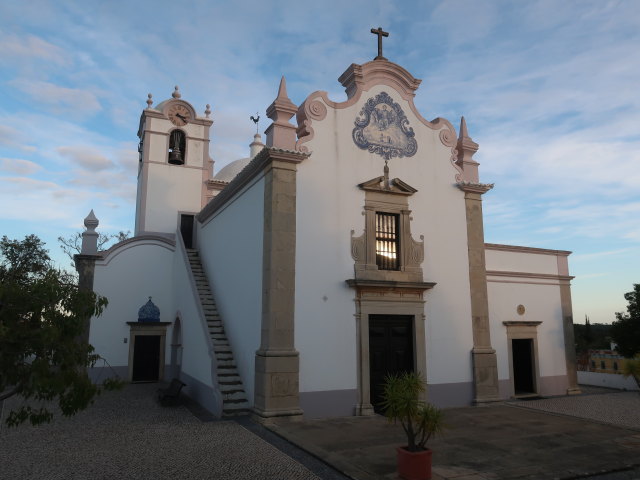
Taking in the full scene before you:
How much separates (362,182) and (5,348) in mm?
9185

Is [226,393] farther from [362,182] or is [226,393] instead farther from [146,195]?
[146,195]

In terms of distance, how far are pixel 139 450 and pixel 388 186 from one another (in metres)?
8.20

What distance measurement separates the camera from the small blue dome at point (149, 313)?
17672mm

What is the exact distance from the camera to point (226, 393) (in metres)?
11.4

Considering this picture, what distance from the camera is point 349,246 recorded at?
12.0 meters

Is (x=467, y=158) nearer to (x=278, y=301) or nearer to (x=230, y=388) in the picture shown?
(x=278, y=301)

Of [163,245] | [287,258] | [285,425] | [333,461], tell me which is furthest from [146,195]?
[333,461]

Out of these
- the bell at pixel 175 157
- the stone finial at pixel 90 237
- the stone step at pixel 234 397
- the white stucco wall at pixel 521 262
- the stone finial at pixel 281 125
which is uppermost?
the bell at pixel 175 157

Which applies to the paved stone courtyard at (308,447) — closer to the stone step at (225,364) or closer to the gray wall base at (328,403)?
the gray wall base at (328,403)

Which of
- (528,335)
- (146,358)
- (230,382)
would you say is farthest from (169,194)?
(528,335)

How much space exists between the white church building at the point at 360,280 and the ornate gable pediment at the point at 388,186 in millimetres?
52

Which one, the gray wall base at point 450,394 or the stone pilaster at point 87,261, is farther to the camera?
the stone pilaster at point 87,261

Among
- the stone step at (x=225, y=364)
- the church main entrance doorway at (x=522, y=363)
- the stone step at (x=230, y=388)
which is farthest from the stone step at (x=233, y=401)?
the church main entrance doorway at (x=522, y=363)

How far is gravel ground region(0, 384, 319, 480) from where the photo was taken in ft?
23.5
